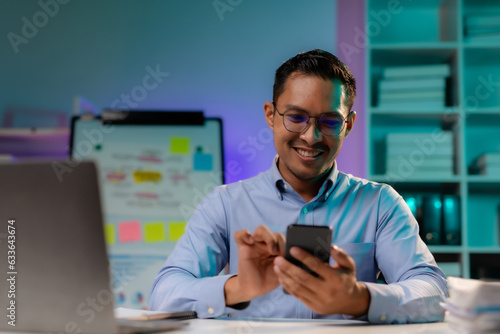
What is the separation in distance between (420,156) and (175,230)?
1.45m

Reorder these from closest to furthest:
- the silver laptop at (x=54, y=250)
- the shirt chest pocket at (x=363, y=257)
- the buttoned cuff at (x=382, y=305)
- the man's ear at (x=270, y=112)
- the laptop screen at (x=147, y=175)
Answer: the silver laptop at (x=54, y=250) < the buttoned cuff at (x=382, y=305) < the shirt chest pocket at (x=363, y=257) < the man's ear at (x=270, y=112) < the laptop screen at (x=147, y=175)

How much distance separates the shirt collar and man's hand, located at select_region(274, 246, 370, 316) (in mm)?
546

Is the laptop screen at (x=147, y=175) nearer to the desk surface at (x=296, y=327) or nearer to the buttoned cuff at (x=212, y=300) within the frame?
the buttoned cuff at (x=212, y=300)

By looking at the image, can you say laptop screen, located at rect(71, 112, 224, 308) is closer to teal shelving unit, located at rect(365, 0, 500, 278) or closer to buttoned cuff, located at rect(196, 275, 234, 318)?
teal shelving unit, located at rect(365, 0, 500, 278)

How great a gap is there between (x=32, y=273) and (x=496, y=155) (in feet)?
8.49

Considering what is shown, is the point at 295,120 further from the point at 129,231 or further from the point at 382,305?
the point at 129,231

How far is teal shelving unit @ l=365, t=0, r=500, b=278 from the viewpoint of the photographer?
2.84m

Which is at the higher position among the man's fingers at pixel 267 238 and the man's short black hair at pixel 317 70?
the man's short black hair at pixel 317 70

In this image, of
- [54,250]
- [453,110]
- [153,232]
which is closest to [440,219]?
[453,110]

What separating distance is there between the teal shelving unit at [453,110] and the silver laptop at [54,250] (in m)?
2.15

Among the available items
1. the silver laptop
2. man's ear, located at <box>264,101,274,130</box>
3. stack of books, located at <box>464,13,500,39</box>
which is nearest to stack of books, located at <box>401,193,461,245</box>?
stack of books, located at <box>464,13,500,39</box>

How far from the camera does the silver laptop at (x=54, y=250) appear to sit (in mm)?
868

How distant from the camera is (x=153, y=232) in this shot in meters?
3.09

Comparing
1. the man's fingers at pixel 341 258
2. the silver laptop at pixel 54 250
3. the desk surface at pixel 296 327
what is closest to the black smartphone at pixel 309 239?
the man's fingers at pixel 341 258
